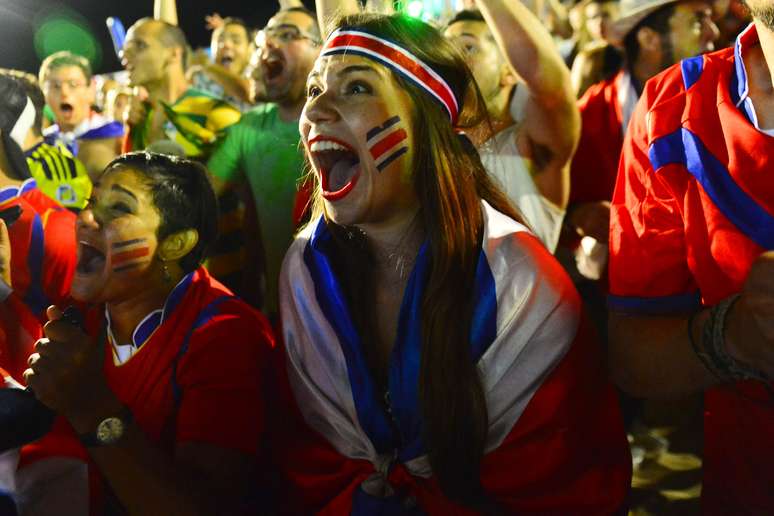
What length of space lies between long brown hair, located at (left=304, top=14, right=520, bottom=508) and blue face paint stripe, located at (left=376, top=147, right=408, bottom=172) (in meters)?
0.05

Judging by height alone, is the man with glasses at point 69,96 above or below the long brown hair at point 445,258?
above

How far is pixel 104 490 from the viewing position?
1.84m

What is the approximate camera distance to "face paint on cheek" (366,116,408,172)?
61.6 inches

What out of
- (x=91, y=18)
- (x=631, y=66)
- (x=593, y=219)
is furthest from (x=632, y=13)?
(x=91, y=18)

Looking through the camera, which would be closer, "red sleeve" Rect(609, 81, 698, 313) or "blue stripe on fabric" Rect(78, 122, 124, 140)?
"red sleeve" Rect(609, 81, 698, 313)

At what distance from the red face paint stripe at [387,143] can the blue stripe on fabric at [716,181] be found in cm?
51

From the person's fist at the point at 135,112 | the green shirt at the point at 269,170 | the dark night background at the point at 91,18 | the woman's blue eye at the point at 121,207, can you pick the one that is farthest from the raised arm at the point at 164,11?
the dark night background at the point at 91,18

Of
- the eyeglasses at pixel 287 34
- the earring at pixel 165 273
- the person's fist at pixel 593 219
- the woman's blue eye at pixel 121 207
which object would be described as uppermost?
the eyeglasses at pixel 287 34

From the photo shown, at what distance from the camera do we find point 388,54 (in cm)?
162

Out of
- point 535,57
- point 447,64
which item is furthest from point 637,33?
point 447,64

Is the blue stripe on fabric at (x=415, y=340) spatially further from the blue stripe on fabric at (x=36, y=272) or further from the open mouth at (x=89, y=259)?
the blue stripe on fabric at (x=36, y=272)

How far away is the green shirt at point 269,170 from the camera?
328 cm

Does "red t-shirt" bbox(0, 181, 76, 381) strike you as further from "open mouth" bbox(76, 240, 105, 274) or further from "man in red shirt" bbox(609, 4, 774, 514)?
"man in red shirt" bbox(609, 4, 774, 514)

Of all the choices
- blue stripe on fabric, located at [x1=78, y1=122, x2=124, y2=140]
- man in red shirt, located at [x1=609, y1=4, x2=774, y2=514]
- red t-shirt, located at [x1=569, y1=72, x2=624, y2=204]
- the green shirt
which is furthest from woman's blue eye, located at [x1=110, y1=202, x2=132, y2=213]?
blue stripe on fabric, located at [x1=78, y1=122, x2=124, y2=140]
